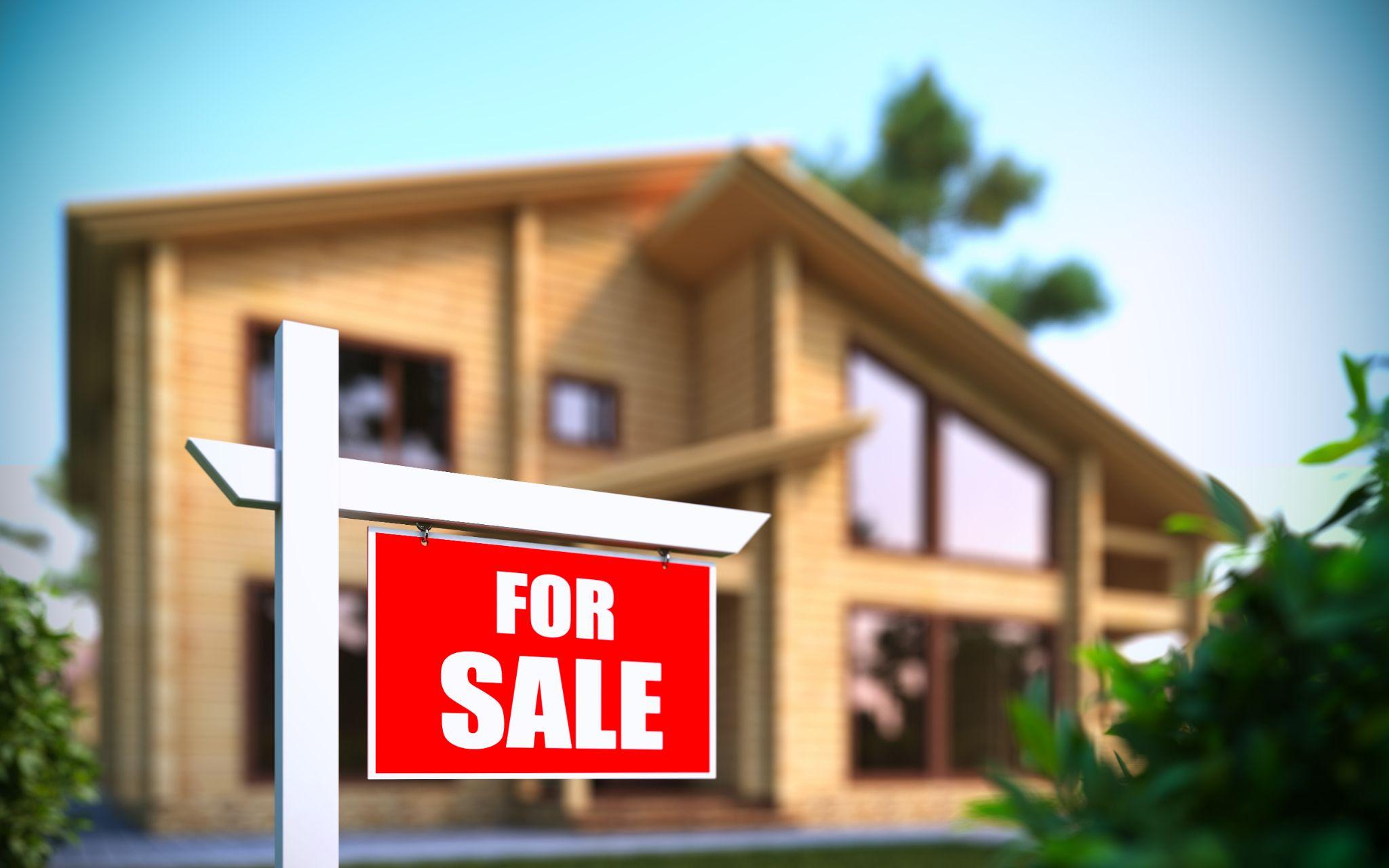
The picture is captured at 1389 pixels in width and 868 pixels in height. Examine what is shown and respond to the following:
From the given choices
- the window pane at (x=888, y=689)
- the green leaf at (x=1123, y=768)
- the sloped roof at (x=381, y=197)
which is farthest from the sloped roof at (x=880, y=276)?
the green leaf at (x=1123, y=768)

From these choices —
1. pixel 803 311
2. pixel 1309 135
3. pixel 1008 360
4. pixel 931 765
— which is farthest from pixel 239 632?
pixel 1309 135

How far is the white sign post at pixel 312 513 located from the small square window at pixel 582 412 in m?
11.0

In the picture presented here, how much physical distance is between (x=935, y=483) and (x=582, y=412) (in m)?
4.70

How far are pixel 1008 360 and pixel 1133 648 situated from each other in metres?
13.2

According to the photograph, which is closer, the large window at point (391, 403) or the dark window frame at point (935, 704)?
the large window at point (391, 403)

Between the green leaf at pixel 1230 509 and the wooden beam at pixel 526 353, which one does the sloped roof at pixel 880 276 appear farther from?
the green leaf at pixel 1230 509

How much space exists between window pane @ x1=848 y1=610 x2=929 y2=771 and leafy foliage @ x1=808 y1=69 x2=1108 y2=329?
1431cm

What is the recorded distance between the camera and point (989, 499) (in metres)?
15.5

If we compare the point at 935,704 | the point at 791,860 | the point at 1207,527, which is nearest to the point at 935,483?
the point at 935,704

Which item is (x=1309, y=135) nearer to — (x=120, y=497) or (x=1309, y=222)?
(x=1309, y=222)

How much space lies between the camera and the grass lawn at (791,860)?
9078 millimetres

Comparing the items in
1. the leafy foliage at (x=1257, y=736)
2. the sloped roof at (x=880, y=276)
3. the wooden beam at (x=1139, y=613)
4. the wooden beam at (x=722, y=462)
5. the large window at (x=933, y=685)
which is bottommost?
the large window at (x=933, y=685)

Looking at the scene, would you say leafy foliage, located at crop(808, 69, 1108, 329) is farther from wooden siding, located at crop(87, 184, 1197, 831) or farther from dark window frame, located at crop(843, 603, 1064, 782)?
dark window frame, located at crop(843, 603, 1064, 782)

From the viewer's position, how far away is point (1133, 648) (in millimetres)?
2307
